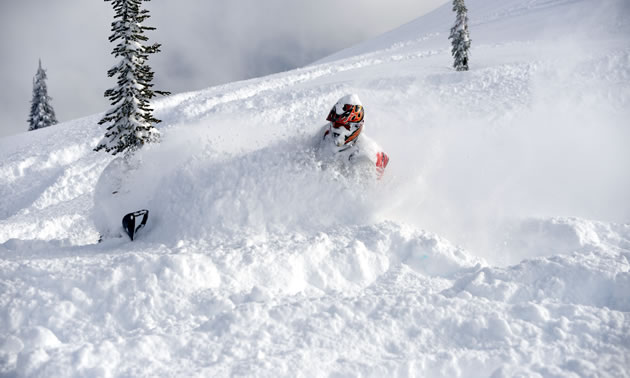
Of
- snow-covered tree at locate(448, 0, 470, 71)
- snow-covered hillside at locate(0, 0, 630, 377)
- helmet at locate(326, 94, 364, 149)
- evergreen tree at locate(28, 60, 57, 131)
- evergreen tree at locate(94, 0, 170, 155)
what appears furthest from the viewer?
evergreen tree at locate(28, 60, 57, 131)

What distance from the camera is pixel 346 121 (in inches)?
312

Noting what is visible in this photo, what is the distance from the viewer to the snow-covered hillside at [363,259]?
152 inches

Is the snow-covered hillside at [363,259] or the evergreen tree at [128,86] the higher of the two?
the evergreen tree at [128,86]

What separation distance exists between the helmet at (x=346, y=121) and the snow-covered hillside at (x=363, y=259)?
74cm

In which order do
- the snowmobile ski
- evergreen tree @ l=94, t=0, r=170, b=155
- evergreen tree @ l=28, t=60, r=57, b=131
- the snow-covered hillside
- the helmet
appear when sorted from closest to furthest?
the snow-covered hillside < the snowmobile ski < the helmet < evergreen tree @ l=94, t=0, r=170, b=155 < evergreen tree @ l=28, t=60, r=57, b=131

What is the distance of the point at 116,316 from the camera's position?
15.2 ft

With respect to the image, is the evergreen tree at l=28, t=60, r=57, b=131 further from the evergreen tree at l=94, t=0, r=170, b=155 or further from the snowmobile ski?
the snowmobile ski

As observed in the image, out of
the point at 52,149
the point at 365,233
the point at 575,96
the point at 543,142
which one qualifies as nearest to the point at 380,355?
the point at 365,233

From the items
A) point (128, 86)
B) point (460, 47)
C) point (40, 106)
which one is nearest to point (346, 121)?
point (128, 86)

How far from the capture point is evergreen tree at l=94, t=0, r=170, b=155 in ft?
37.1

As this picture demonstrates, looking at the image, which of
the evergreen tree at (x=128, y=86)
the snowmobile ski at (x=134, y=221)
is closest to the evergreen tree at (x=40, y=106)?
the evergreen tree at (x=128, y=86)

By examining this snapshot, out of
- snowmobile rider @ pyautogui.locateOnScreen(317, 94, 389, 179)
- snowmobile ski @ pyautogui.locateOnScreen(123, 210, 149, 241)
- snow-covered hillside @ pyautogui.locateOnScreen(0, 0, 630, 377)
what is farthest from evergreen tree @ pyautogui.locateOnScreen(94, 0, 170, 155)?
snowmobile rider @ pyautogui.locateOnScreen(317, 94, 389, 179)

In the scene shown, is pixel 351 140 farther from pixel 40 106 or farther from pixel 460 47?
pixel 40 106

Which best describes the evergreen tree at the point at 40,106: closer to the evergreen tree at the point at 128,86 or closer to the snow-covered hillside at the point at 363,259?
the snow-covered hillside at the point at 363,259
